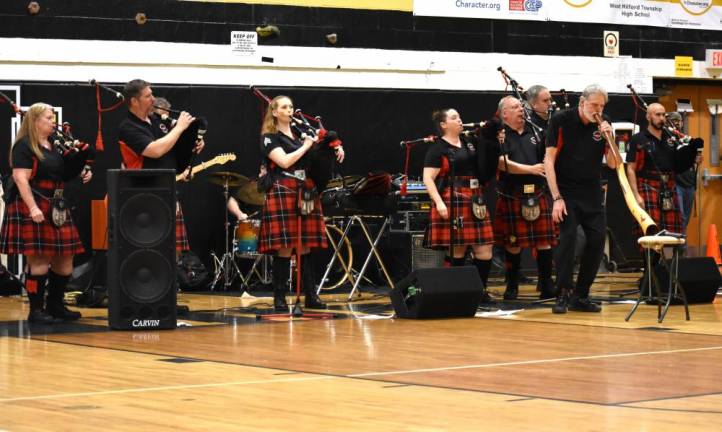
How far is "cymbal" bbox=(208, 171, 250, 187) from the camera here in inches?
464

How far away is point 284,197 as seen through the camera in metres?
9.23

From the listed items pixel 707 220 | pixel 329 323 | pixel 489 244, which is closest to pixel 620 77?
pixel 707 220

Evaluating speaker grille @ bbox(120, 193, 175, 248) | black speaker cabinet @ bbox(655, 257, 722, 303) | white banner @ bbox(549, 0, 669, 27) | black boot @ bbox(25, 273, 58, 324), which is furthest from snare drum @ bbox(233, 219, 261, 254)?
white banner @ bbox(549, 0, 669, 27)

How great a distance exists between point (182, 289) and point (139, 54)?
2087mm

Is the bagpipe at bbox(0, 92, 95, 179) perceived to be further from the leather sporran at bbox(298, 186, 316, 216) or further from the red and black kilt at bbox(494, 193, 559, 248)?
the red and black kilt at bbox(494, 193, 559, 248)

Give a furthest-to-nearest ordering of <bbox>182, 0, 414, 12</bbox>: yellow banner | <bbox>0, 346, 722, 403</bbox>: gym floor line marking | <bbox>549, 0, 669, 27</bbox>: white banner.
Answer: <bbox>549, 0, 669, 27</bbox>: white banner → <bbox>182, 0, 414, 12</bbox>: yellow banner → <bbox>0, 346, 722, 403</bbox>: gym floor line marking

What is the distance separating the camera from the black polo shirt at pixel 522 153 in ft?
33.6

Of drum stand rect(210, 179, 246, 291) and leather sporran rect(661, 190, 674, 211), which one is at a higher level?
leather sporran rect(661, 190, 674, 211)

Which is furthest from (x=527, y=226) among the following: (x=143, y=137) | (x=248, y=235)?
(x=143, y=137)

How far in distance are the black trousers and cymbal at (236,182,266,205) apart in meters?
3.36

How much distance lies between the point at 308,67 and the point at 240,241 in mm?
1915

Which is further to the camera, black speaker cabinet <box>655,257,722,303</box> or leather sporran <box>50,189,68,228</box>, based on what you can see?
black speaker cabinet <box>655,257,722,303</box>

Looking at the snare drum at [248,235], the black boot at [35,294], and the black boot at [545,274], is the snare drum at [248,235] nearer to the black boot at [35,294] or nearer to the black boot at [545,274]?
the black boot at [545,274]

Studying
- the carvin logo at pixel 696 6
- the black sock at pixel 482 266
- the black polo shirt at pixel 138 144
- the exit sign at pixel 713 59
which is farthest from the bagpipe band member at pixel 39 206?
the exit sign at pixel 713 59
